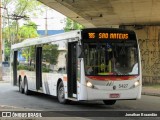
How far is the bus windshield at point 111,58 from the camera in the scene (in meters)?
16.2

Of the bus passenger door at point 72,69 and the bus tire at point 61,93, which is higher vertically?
the bus passenger door at point 72,69

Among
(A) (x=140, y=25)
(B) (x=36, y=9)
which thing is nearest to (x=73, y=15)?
(A) (x=140, y=25)

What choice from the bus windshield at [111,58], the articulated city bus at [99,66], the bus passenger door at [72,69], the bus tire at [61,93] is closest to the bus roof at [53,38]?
the articulated city bus at [99,66]

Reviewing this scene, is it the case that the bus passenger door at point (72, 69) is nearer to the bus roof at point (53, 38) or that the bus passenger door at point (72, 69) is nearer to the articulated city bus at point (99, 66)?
the articulated city bus at point (99, 66)

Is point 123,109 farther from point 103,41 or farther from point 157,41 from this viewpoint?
point 157,41

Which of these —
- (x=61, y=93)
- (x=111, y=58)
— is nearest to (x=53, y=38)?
(x=61, y=93)

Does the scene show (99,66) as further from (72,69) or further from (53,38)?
(53,38)

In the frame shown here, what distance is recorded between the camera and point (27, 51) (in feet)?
78.7

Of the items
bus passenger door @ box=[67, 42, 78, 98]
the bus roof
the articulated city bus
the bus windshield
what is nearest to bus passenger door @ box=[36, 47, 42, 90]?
the bus roof

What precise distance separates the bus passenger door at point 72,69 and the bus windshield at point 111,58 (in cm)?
111

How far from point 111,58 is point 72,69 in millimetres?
1879

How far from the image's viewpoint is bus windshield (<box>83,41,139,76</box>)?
16.2 meters

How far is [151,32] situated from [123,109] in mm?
18578

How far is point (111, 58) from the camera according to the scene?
53.9 ft
